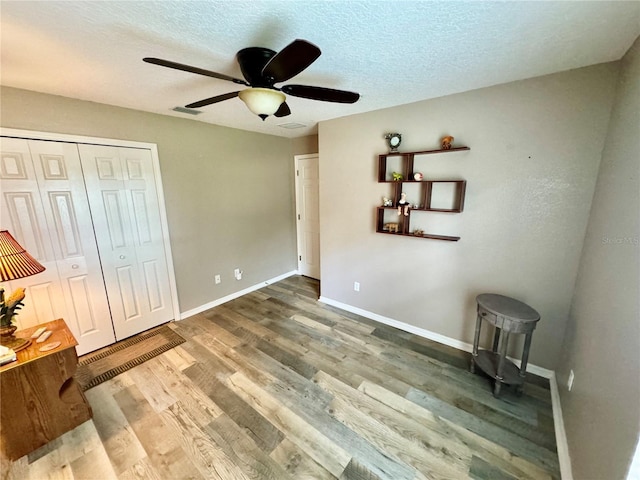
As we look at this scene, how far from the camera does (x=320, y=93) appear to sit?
1.49 m

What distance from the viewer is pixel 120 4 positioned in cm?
108

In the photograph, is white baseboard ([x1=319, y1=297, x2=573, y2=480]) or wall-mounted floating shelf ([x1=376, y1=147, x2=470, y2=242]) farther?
wall-mounted floating shelf ([x1=376, y1=147, x2=470, y2=242])

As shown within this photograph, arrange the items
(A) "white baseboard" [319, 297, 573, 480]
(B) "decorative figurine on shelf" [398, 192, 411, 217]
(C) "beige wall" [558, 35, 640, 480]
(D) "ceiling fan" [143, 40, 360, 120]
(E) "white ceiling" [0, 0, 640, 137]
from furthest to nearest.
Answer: (B) "decorative figurine on shelf" [398, 192, 411, 217] → (A) "white baseboard" [319, 297, 573, 480] → (D) "ceiling fan" [143, 40, 360, 120] → (E) "white ceiling" [0, 0, 640, 137] → (C) "beige wall" [558, 35, 640, 480]

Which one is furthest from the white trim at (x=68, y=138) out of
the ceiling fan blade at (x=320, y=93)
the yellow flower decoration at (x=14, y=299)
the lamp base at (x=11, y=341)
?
the ceiling fan blade at (x=320, y=93)

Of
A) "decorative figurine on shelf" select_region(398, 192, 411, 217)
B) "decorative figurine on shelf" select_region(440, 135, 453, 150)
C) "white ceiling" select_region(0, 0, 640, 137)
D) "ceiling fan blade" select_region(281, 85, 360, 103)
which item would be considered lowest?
"decorative figurine on shelf" select_region(398, 192, 411, 217)

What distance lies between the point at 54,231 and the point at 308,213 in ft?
9.74

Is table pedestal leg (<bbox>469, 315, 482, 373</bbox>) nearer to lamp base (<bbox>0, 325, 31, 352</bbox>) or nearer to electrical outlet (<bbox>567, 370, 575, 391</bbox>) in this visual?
electrical outlet (<bbox>567, 370, 575, 391</bbox>)

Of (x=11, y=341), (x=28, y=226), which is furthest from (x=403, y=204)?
(x=28, y=226)

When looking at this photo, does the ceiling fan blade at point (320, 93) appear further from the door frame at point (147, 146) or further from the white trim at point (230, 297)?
the white trim at point (230, 297)

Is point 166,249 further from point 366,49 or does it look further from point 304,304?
point 366,49

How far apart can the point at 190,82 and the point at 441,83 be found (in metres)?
1.92

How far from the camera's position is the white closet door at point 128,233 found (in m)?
2.37

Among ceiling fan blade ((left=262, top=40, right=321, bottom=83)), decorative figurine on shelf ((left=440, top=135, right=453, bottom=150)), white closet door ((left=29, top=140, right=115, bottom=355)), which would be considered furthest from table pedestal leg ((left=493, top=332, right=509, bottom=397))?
white closet door ((left=29, top=140, right=115, bottom=355))

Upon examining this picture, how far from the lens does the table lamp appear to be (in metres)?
1.44
